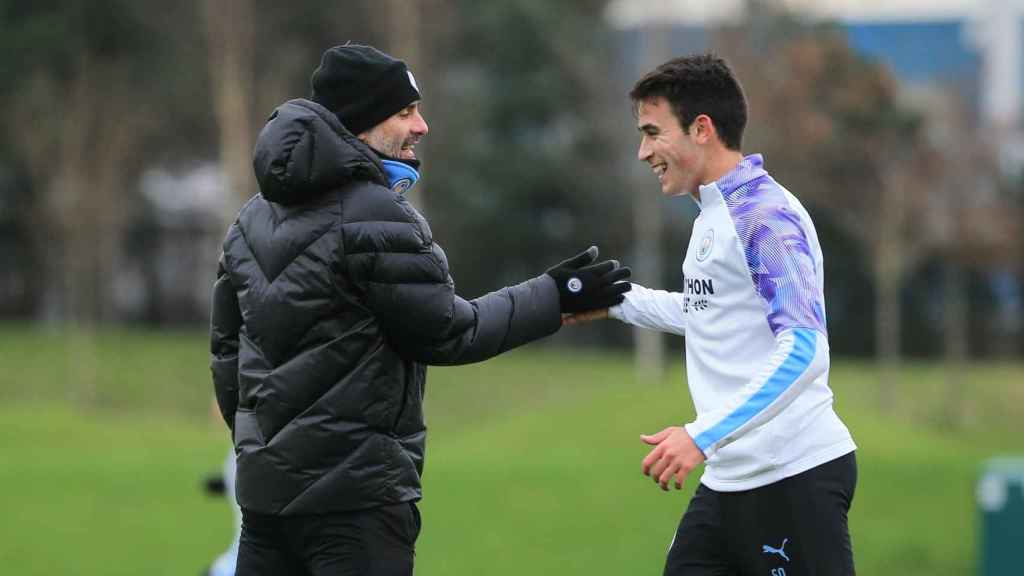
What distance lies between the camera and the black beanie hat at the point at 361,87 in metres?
4.21

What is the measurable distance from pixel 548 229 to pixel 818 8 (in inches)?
339

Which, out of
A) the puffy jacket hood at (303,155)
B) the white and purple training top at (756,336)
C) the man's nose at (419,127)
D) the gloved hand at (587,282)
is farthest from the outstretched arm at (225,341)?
the white and purple training top at (756,336)

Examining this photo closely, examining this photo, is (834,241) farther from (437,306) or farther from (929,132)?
(437,306)

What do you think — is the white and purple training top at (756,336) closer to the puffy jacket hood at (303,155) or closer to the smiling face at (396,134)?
the smiling face at (396,134)

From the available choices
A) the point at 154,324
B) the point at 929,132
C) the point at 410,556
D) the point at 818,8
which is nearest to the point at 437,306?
the point at 410,556

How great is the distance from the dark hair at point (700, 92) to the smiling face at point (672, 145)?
0.02 meters

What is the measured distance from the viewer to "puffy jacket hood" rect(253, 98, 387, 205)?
4.02 metres

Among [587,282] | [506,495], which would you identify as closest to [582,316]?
[587,282]

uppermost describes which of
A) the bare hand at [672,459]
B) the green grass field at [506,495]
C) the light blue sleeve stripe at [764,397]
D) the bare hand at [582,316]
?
the bare hand at [582,316]

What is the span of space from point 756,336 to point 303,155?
138cm

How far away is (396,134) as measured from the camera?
4.29m

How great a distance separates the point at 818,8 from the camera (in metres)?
33.4

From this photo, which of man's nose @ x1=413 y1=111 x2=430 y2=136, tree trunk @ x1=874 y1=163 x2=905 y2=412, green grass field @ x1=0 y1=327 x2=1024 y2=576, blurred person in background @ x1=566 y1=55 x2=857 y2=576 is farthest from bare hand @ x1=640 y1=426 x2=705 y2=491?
tree trunk @ x1=874 y1=163 x2=905 y2=412

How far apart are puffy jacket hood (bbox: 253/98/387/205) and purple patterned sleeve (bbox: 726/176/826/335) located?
1.10 metres
